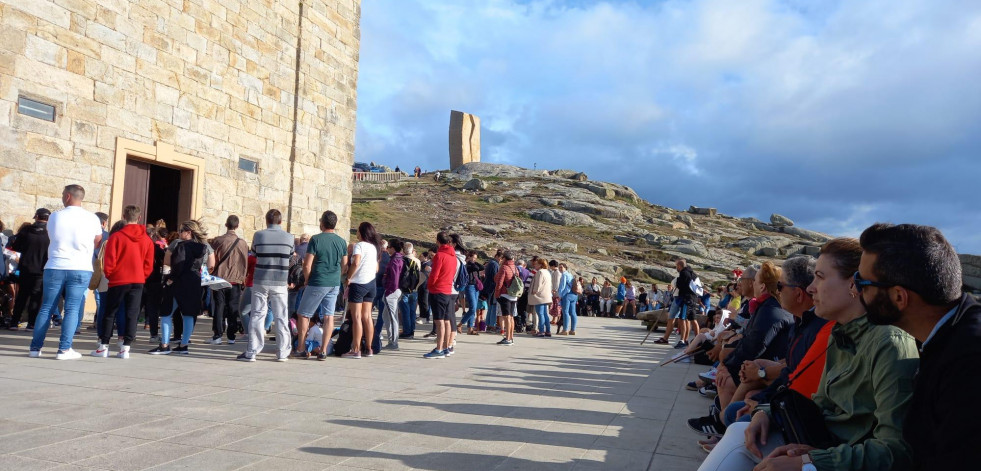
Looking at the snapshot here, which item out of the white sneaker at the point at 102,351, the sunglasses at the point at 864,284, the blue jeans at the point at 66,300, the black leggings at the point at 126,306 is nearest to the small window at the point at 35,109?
the blue jeans at the point at 66,300

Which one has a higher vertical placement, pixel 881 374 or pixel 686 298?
pixel 686 298

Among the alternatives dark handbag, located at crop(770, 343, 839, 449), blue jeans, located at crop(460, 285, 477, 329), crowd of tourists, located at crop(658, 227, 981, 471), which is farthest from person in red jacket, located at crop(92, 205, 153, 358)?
dark handbag, located at crop(770, 343, 839, 449)

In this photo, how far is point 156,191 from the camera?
12.0 meters

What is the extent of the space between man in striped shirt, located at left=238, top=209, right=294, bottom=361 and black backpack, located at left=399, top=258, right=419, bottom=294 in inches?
86.1

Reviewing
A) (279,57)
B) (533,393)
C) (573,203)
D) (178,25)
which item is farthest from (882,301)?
(573,203)

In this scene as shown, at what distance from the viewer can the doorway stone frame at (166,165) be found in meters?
10.3

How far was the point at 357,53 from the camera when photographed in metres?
15.4

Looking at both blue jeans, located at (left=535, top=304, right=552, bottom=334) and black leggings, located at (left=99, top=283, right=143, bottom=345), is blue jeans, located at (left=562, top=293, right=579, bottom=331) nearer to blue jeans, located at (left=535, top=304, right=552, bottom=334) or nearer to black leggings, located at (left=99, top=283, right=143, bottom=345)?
blue jeans, located at (left=535, top=304, right=552, bottom=334)

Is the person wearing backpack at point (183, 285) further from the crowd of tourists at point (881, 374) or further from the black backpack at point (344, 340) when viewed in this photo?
the crowd of tourists at point (881, 374)

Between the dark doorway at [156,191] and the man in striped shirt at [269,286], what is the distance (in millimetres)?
5040

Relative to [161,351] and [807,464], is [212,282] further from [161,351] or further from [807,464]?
[807,464]

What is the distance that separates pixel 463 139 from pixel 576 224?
60.1 ft

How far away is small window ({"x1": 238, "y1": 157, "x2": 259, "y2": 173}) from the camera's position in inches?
495

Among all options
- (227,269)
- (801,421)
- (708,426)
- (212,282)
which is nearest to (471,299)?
(227,269)
